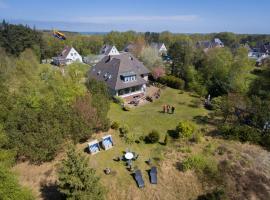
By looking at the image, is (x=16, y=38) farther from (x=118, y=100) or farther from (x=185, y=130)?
(x=185, y=130)

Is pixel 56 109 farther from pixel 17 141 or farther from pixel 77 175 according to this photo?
pixel 77 175

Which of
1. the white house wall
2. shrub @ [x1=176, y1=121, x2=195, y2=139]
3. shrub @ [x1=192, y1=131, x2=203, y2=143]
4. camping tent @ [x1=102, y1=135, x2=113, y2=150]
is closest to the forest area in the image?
camping tent @ [x1=102, y1=135, x2=113, y2=150]

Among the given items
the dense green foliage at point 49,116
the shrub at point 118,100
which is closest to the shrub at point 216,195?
the dense green foliage at point 49,116

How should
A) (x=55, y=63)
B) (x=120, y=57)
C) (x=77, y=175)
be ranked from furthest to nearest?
1. (x=55, y=63)
2. (x=120, y=57)
3. (x=77, y=175)

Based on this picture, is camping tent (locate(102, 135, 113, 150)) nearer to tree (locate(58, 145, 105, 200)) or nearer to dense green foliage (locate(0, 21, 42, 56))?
tree (locate(58, 145, 105, 200))

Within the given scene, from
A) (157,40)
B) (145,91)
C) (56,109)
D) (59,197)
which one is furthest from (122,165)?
(157,40)

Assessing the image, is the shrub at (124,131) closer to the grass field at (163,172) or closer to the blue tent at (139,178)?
the grass field at (163,172)
